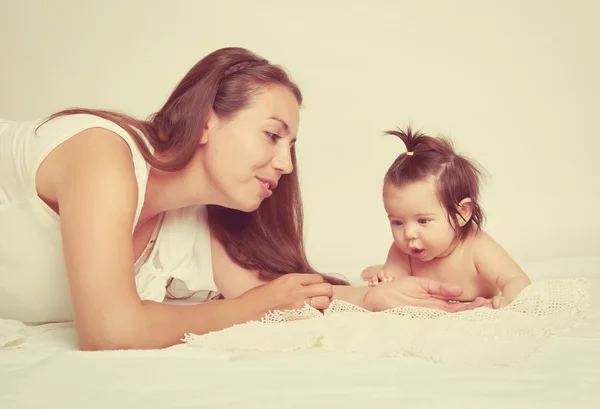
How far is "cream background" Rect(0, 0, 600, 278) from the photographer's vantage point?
4363 millimetres

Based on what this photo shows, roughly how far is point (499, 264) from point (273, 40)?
2.39 meters

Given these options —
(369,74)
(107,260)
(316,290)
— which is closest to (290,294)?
(316,290)

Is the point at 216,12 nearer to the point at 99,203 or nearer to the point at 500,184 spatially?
the point at 500,184

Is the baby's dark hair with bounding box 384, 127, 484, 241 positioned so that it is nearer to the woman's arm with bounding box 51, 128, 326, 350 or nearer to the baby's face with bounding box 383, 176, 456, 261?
the baby's face with bounding box 383, 176, 456, 261

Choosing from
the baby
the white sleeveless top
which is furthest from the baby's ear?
the white sleeveless top

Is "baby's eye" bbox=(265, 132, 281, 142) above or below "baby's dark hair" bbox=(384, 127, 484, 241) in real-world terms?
above

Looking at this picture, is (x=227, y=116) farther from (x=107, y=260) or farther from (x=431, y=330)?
(x=431, y=330)

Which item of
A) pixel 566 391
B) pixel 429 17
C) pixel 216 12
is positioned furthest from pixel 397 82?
pixel 566 391

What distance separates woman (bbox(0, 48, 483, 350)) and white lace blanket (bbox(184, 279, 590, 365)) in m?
0.16

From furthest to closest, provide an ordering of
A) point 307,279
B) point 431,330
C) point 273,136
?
point 273,136, point 307,279, point 431,330

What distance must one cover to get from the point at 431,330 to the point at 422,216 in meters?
0.86

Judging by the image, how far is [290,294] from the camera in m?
2.30

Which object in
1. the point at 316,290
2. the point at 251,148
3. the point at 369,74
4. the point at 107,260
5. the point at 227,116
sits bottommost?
the point at 316,290

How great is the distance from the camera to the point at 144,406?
1444 mm
